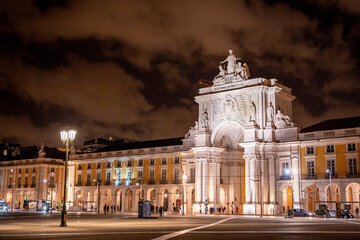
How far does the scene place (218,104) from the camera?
65625mm

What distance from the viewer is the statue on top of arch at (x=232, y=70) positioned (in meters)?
64.3

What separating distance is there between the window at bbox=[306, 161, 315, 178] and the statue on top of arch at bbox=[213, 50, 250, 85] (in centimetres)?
1409

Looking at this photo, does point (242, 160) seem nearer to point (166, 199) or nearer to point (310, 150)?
point (310, 150)

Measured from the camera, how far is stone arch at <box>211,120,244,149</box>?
210 ft

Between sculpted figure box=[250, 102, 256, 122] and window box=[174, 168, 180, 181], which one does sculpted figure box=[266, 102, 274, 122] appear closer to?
sculpted figure box=[250, 102, 256, 122]

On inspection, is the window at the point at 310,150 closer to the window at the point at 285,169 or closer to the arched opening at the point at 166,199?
the window at the point at 285,169

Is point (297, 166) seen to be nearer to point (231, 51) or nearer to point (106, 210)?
point (231, 51)

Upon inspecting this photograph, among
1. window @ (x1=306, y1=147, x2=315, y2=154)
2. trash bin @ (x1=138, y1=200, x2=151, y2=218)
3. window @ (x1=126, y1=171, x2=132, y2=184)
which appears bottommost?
trash bin @ (x1=138, y1=200, x2=151, y2=218)

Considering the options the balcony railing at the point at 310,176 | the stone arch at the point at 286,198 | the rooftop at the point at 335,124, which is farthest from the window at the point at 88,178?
the balcony railing at the point at 310,176

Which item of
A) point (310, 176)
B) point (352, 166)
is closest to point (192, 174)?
point (310, 176)

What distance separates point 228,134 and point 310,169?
552 inches

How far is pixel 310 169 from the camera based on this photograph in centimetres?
5716

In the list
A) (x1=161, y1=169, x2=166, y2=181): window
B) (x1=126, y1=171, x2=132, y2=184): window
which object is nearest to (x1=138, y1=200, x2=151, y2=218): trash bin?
(x1=161, y1=169, x2=166, y2=181): window

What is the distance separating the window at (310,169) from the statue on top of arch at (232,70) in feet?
46.2
